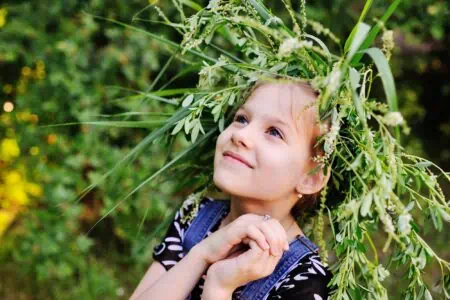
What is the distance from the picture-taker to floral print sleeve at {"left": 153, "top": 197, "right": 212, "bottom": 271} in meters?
1.89

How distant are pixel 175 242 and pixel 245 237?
15.4 inches

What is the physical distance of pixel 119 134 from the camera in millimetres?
3398

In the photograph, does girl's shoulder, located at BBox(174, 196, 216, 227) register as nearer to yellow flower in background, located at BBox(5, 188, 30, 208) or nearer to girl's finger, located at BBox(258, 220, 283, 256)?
girl's finger, located at BBox(258, 220, 283, 256)

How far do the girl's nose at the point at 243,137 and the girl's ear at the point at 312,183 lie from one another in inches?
6.8

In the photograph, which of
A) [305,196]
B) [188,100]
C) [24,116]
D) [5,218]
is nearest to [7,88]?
[24,116]

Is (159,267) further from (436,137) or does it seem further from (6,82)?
(436,137)

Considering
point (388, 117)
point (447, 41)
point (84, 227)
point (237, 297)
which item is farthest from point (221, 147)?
point (447, 41)

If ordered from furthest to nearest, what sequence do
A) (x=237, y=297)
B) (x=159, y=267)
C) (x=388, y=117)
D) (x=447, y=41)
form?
(x=447, y=41) → (x=159, y=267) → (x=237, y=297) → (x=388, y=117)

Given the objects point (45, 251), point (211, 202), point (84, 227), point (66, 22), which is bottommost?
point (84, 227)

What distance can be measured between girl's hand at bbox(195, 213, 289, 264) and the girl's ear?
0.45 ft

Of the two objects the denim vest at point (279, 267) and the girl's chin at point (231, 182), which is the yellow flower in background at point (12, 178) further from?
the girl's chin at point (231, 182)

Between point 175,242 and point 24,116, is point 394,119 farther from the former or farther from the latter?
point 24,116

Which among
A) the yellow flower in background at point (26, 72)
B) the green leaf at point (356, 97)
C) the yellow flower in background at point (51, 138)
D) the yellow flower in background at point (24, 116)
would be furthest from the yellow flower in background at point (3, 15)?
the green leaf at point (356, 97)

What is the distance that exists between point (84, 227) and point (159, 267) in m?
2.03
